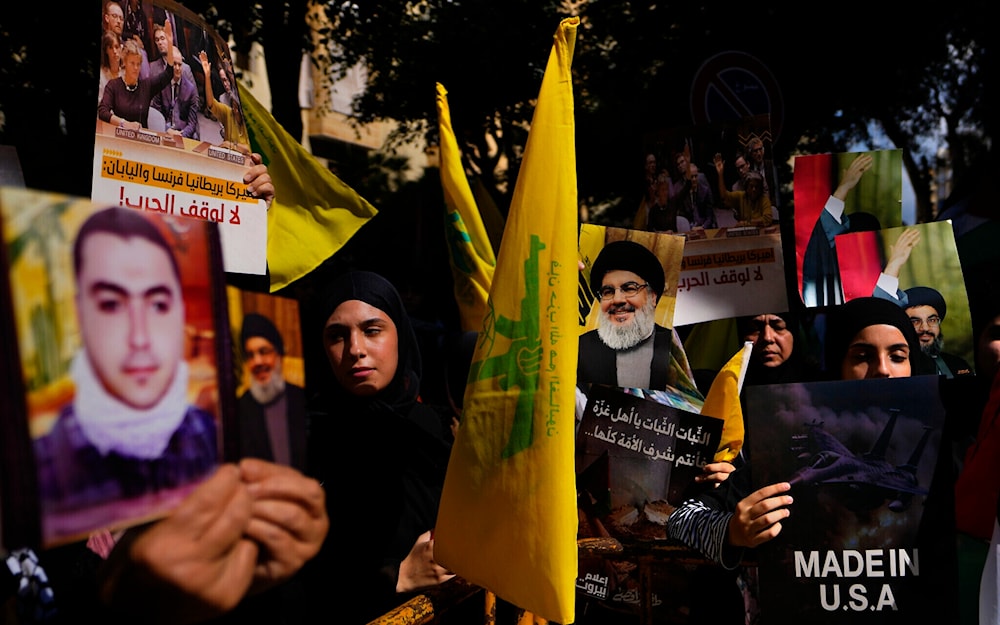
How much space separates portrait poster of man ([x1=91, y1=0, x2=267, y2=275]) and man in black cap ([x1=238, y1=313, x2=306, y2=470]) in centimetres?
119

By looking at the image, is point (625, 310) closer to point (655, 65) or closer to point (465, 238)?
point (465, 238)

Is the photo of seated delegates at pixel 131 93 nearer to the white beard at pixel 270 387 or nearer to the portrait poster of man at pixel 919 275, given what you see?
the white beard at pixel 270 387

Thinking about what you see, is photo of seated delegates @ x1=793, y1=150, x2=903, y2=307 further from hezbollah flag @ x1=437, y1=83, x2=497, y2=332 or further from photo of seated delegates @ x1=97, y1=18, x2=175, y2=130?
photo of seated delegates @ x1=97, y1=18, x2=175, y2=130

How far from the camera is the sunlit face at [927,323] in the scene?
3.60 metres

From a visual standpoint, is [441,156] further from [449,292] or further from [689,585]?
[449,292]

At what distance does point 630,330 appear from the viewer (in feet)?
10.1

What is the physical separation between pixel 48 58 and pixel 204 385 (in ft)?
23.7

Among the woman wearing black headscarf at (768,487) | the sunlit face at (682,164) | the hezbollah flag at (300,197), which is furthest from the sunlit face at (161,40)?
the sunlit face at (682,164)

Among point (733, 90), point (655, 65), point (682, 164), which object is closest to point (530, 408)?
point (682, 164)

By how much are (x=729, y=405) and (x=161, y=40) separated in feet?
6.65

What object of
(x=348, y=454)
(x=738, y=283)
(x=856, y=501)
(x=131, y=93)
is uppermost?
(x=131, y=93)

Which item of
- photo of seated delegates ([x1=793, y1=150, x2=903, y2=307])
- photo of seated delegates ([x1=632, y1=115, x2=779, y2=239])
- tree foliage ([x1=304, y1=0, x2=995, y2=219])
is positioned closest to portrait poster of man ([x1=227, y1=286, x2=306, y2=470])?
photo of seated delegates ([x1=632, y1=115, x2=779, y2=239])

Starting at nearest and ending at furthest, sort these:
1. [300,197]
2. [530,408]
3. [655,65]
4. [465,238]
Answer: [530,408]
[300,197]
[465,238]
[655,65]

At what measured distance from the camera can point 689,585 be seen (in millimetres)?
3135
